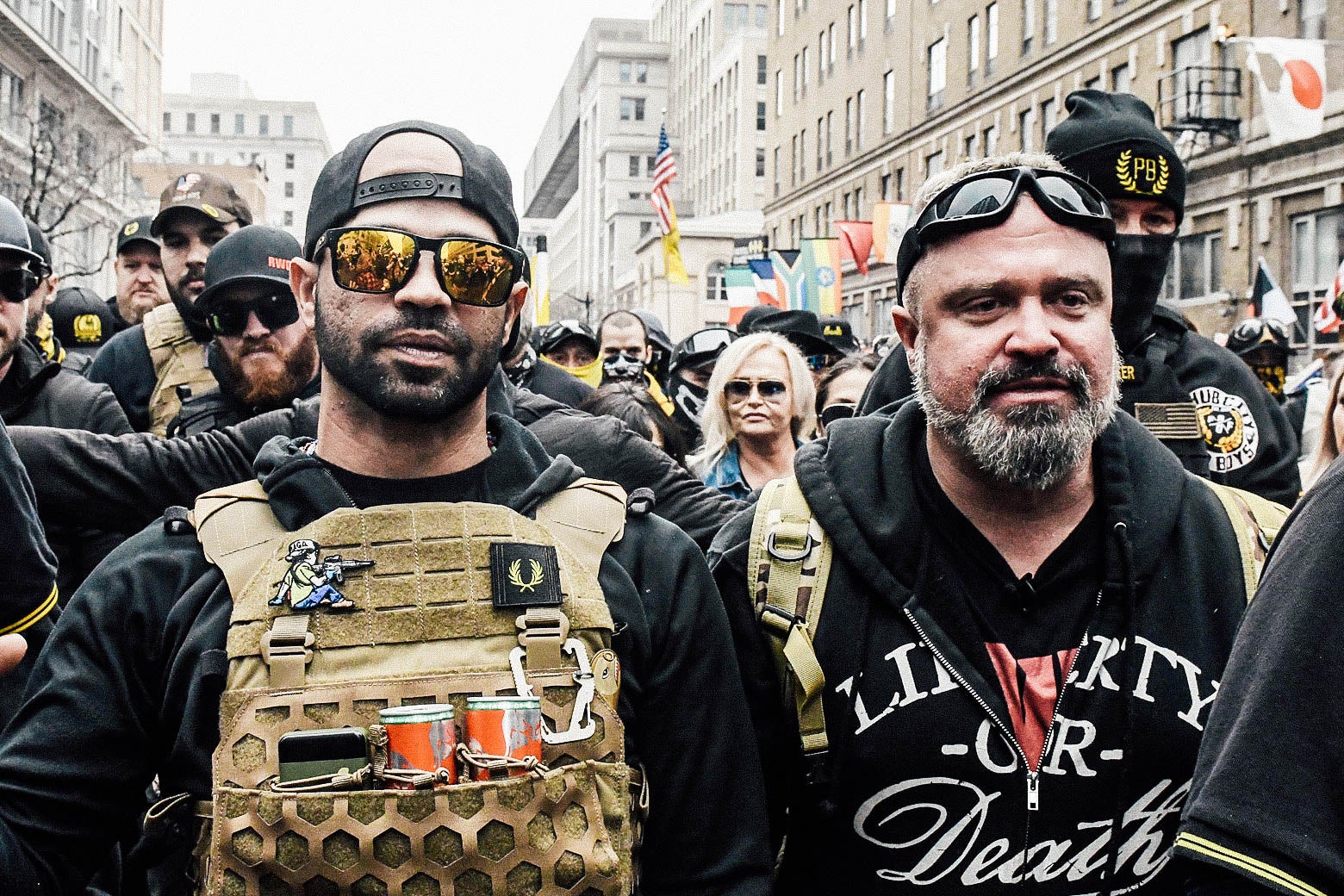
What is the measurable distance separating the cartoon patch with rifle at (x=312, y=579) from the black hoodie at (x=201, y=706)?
0.11 m

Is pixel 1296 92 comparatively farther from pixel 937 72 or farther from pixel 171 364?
pixel 937 72

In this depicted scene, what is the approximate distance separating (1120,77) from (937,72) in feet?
39.4

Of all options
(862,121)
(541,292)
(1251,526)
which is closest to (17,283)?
(1251,526)

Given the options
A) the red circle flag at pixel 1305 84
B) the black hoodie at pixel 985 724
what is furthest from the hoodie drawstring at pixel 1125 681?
the red circle flag at pixel 1305 84

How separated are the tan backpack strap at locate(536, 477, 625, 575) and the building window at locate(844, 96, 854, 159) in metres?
48.4

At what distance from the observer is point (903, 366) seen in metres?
4.34

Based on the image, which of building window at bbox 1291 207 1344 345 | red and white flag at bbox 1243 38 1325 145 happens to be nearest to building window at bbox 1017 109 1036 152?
building window at bbox 1291 207 1344 345

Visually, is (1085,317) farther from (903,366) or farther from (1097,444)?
(903,366)

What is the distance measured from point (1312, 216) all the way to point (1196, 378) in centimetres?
2236

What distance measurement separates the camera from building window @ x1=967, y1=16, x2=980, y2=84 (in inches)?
1538

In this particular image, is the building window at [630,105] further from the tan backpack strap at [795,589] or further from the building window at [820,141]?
the tan backpack strap at [795,589]

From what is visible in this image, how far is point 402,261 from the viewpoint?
2.61 m

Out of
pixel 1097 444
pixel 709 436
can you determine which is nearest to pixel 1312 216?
pixel 709 436

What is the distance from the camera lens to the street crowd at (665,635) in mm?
2229
